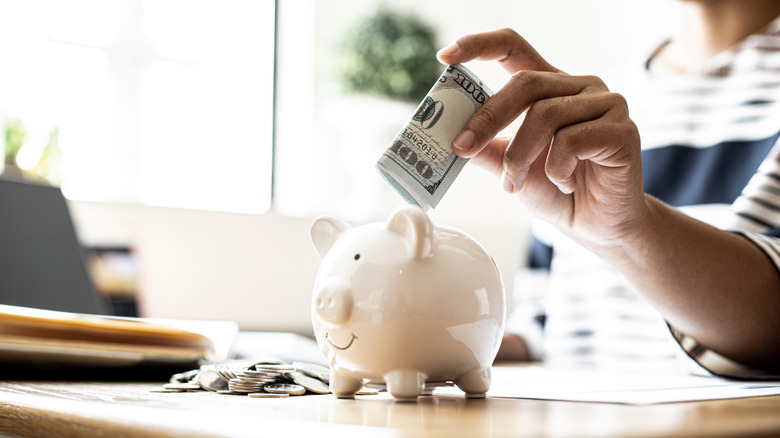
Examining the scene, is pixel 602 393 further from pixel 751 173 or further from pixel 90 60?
pixel 90 60

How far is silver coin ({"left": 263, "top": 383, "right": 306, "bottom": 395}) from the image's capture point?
523 mm

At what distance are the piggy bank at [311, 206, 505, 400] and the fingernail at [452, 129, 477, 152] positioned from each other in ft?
0.32

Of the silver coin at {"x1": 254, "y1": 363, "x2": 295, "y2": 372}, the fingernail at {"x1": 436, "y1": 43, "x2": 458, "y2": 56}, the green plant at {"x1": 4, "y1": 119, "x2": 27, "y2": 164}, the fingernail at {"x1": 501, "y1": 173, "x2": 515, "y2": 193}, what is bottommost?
the silver coin at {"x1": 254, "y1": 363, "x2": 295, "y2": 372}

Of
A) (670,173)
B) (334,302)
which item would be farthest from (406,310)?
(670,173)

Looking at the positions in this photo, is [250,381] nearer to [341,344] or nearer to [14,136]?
[341,344]

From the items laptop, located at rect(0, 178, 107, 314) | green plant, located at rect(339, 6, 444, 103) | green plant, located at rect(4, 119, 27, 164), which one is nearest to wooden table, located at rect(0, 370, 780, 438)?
laptop, located at rect(0, 178, 107, 314)

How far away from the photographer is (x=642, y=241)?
0.80 metres

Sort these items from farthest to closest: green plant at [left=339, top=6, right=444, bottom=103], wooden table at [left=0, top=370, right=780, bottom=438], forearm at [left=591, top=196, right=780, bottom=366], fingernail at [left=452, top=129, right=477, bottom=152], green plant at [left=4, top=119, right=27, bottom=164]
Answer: green plant at [left=339, top=6, right=444, bottom=103] < green plant at [left=4, top=119, right=27, bottom=164] < forearm at [left=591, top=196, right=780, bottom=366] < fingernail at [left=452, top=129, right=477, bottom=152] < wooden table at [left=0, top=370, right=780, bottom=438]

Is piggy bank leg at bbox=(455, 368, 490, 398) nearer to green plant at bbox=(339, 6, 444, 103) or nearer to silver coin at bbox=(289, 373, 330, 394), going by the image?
silver coin at bbox=(289, 373, 330, 394)

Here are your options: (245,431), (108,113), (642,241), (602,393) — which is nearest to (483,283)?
(602,393)

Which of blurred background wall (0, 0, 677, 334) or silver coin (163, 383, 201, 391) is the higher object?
blurred background wall (0, 0, 677, 334)

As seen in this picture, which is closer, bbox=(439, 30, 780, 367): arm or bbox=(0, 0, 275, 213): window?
bbox=(439, 30, 780, 367): arm

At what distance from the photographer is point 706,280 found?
0.86 metres

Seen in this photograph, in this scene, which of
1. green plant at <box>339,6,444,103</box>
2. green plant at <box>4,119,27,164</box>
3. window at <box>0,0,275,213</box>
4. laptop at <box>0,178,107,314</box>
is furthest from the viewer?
green plant at <box>339,6,444,103</box>
